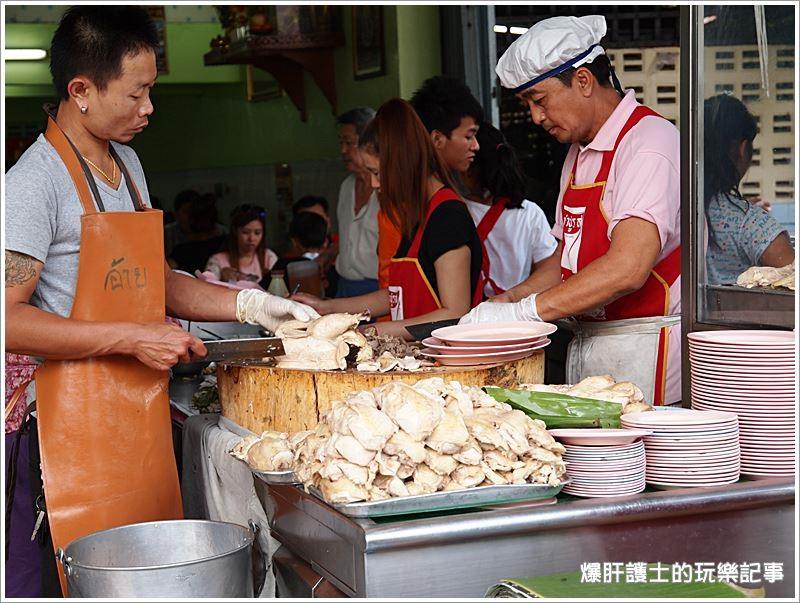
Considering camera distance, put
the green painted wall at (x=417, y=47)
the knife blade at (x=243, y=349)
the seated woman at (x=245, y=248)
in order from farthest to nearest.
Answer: the seated woman at (x=245, y=248)
the green painted wall at (x=417, y=47)
the knife blade at (x=243, y=349)

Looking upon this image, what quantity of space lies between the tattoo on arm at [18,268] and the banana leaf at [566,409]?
1.18m

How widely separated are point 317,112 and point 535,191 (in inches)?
102

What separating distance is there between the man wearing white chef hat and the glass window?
0.34 meters

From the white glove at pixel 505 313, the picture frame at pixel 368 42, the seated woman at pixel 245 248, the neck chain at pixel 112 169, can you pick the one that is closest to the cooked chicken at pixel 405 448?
the white glove at pixel 505 313

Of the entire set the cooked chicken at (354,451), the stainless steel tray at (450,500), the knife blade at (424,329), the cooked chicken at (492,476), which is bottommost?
the stainless steel tray at (450,500)

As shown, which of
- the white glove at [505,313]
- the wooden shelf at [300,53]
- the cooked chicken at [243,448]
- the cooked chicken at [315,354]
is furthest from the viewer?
the wooden shelf at [300,53]

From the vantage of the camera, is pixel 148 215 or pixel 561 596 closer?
pixel 561 596

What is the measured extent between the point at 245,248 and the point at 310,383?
4532mm

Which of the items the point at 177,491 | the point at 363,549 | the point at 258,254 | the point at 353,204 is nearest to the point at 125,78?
the point at 177,491

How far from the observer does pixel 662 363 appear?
2.95 m

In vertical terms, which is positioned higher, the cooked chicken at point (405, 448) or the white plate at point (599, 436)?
the cooked chicken at point (405, 448)

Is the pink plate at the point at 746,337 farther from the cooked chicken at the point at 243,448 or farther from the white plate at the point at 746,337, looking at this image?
the cooked chicken at the point at 243,448

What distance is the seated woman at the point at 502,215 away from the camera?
4.64m

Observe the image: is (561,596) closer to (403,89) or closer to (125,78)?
(125,78)
